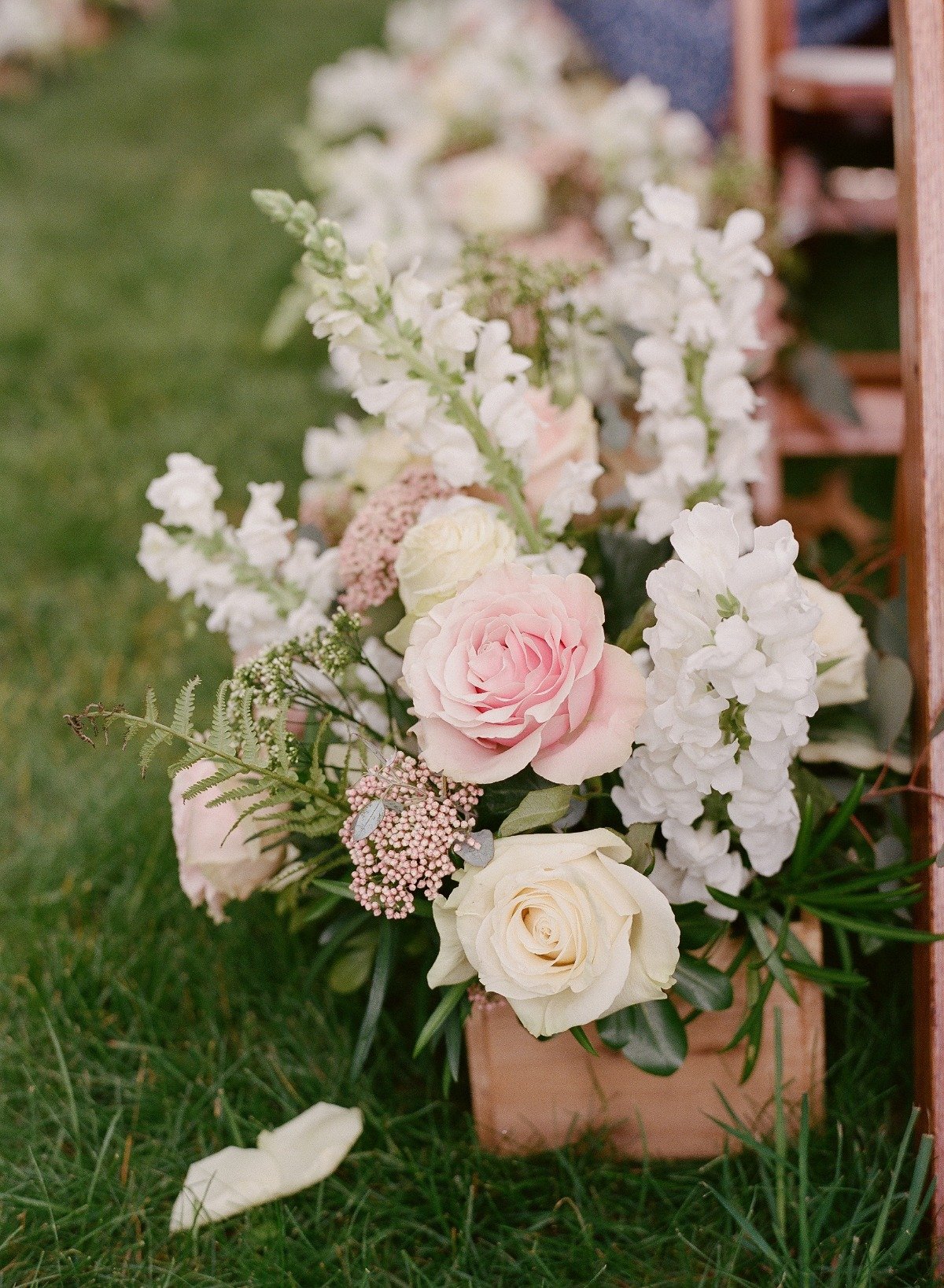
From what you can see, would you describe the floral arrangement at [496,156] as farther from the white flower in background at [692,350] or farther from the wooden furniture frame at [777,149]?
the white flower in background at [692,350]

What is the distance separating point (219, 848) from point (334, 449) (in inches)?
19.8

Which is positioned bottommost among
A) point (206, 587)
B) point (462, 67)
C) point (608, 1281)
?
point (608, 1281)

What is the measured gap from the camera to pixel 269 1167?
1.05 meters

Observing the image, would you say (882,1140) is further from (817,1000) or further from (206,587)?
(206,587)

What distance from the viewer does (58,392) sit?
242 cm

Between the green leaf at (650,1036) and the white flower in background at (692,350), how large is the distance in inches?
16.8

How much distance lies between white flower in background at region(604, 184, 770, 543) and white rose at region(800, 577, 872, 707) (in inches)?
4.0

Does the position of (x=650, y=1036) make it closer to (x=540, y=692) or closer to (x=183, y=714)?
(x=540, y=692)

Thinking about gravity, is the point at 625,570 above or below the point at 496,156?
below

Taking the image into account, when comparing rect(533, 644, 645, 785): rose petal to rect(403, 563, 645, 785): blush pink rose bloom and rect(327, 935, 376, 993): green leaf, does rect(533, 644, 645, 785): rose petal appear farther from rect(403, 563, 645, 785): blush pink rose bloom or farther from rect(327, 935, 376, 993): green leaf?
rect(327, 935, 376, 993): green leaf

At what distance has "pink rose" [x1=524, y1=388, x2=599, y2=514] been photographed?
110 cm

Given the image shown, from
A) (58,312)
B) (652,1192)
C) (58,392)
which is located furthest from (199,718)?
(58,312)

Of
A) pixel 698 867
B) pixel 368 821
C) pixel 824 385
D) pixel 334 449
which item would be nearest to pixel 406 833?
pixel 368 821

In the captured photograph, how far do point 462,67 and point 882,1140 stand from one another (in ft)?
7.48
